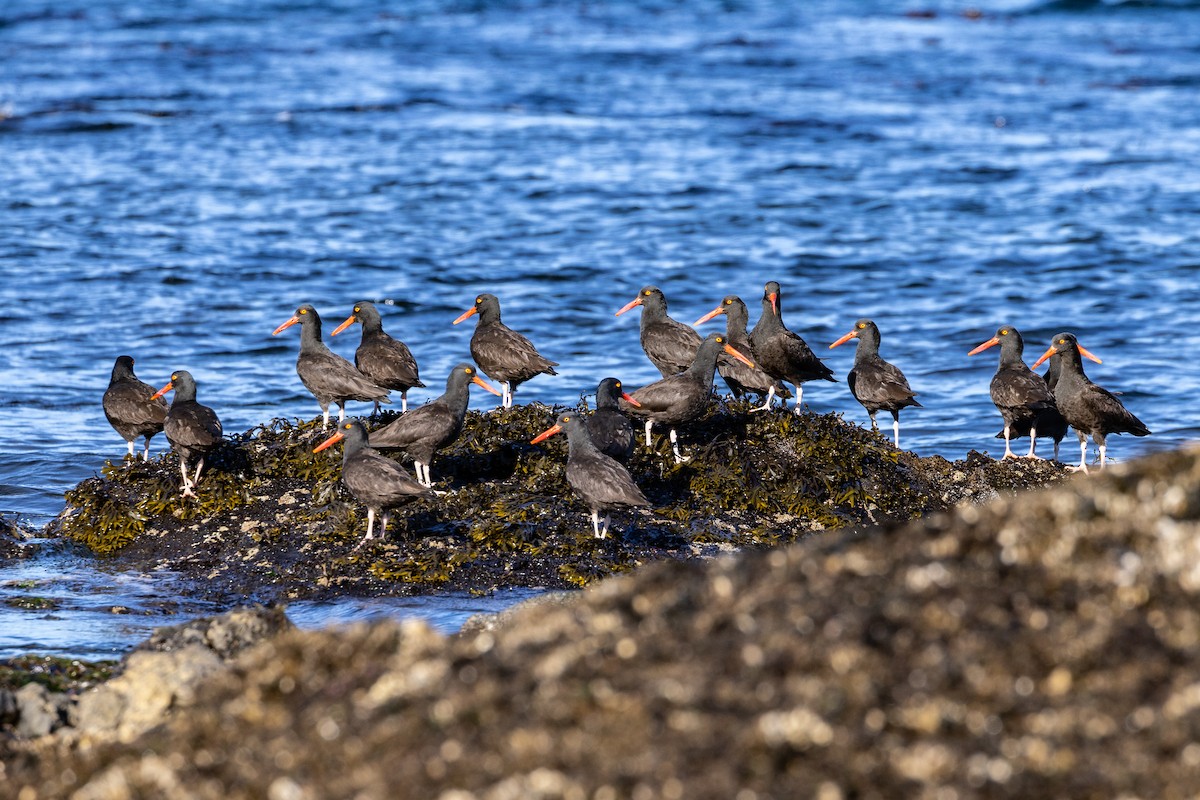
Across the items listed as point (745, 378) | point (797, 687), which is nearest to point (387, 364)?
point (745, 378)

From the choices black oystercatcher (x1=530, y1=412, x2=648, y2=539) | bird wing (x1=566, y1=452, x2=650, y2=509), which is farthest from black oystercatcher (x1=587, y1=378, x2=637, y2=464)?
bird wing (x1=566, y1=452, x2=650, y2=509)

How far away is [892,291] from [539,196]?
22.9 ft

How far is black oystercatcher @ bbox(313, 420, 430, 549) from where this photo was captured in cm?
894

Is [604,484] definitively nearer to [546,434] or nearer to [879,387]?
[546,434]

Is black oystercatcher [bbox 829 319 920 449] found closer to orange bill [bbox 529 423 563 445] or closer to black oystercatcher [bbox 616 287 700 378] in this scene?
black oystercatcher [bbox 616 287 700 378]

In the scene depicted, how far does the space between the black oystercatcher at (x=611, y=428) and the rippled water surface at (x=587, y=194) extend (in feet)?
13.1

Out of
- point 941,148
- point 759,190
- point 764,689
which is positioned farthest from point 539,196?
point 764,689

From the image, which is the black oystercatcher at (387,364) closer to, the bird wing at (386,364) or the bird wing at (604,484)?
the bird wing at (386,364)

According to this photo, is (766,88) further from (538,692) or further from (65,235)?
(538,692)

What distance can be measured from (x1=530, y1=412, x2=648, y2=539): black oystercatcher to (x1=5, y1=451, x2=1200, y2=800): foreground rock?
12.7ft

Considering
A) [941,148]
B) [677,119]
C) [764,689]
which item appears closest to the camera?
[764,689]

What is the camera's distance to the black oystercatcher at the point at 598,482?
9016 millimetres

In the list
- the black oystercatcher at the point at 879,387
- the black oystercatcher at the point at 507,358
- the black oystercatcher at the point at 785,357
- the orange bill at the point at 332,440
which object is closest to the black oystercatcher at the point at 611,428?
the black oystercatcher at the point at 507,358

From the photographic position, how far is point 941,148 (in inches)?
1055
